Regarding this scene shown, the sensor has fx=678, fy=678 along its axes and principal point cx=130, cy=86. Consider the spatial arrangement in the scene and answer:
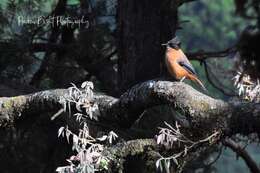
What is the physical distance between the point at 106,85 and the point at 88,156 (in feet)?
8.99

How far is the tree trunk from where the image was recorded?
17.9 feet

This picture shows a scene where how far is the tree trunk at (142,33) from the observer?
5441 mm

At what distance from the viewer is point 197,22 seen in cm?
3753

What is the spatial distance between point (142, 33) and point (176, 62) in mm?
622

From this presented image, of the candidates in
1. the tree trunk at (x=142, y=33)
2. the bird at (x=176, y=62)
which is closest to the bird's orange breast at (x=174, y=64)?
the bird at (x=176, y=62)

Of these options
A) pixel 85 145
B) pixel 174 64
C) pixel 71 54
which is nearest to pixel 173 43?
pixel 174 64

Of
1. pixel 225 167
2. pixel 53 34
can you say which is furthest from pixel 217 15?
pixel 53 34

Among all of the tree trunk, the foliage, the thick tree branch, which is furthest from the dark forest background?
the foliage

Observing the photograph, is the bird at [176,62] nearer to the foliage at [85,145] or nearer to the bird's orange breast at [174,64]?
the bird's orange breast at [174,64]

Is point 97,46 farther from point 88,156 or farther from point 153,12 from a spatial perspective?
point 88,156

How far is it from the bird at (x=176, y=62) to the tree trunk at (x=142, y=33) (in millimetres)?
147

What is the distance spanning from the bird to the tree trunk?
0.48 ft

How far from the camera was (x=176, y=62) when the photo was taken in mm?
5953

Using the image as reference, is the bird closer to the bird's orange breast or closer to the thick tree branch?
the bird's orange breast
